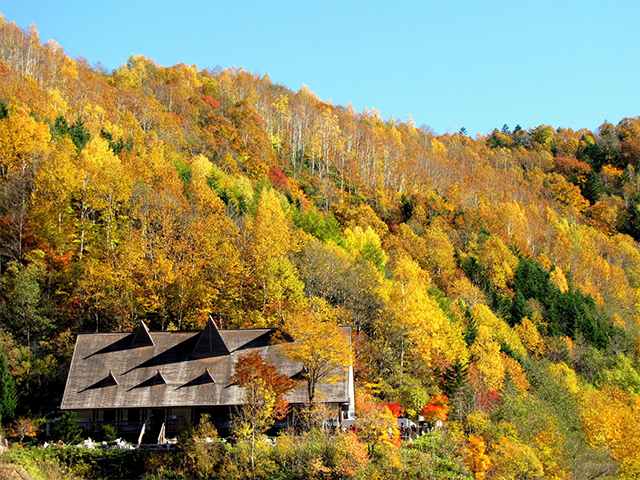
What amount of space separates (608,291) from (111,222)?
268 ft

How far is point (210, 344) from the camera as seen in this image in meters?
39.0

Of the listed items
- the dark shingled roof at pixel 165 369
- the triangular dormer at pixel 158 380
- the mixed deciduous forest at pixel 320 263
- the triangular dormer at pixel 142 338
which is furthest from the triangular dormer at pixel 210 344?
the mixed deciduous forest at pixel 320 263

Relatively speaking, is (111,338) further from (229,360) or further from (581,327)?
(581,327)

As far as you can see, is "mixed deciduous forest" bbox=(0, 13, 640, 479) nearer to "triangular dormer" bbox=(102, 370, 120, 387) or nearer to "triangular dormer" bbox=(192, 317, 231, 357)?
"triangular dormer" bbox=(102, 370, 120, 387)

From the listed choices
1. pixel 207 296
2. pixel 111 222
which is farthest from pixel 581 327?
pixel 111 222

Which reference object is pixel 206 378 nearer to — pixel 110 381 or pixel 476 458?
pixel 110 381

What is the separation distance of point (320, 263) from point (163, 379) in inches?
831

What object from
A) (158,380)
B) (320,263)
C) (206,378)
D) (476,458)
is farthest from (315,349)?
(320,263)

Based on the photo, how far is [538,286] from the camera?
85000 mm

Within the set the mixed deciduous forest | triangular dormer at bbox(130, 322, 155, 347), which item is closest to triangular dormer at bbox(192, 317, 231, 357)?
triangular dormer at bbox(130, 322, 155, 347)

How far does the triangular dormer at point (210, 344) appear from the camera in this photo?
127 ft

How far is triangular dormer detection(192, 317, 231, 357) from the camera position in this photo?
3881 centimetres

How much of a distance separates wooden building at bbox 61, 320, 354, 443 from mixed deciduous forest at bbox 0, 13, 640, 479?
2.86 m

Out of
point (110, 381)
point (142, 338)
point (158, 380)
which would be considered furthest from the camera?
point (142, 338)
